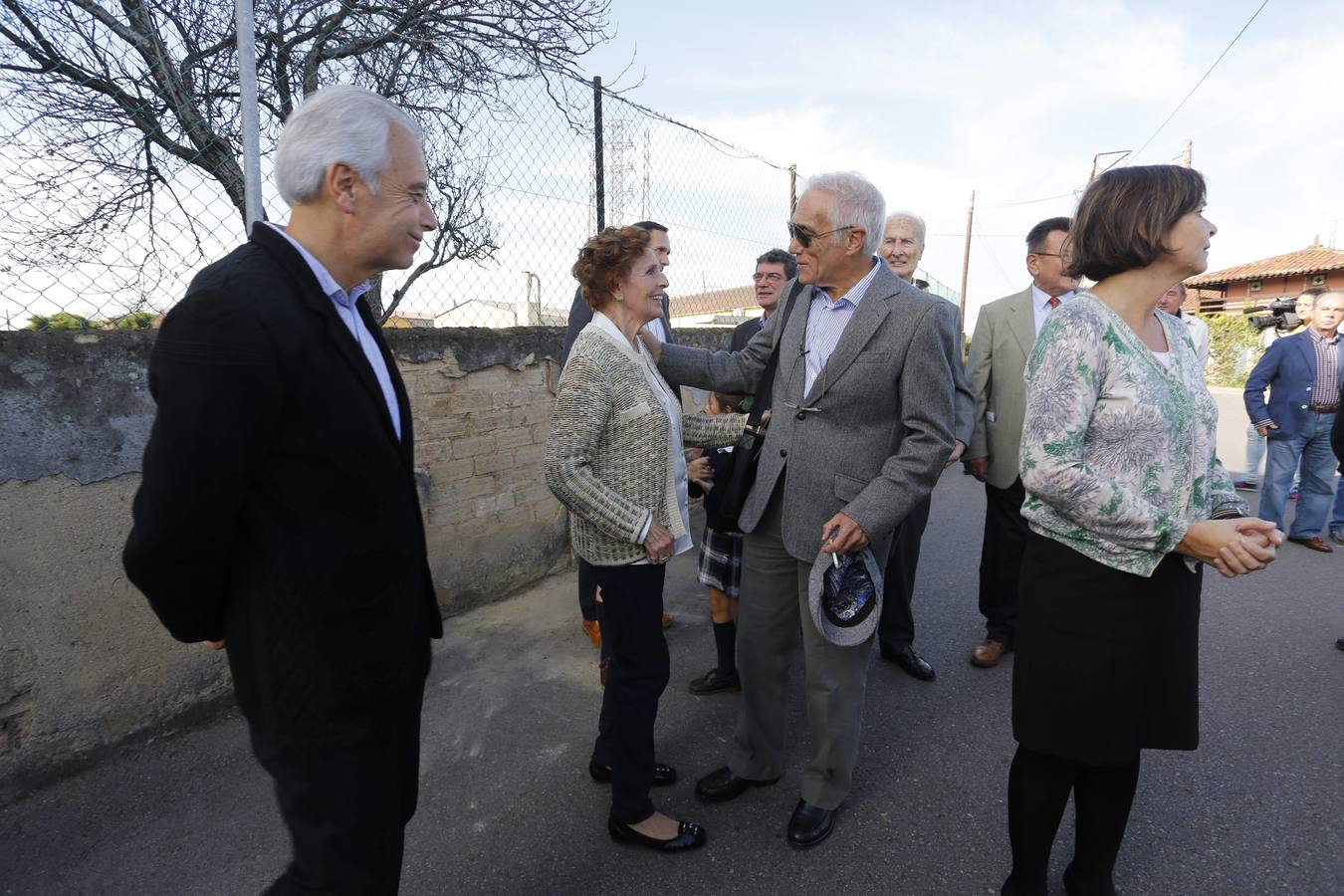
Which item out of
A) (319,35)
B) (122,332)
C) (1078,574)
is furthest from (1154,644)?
(319,35)

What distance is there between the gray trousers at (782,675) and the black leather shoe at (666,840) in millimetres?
303

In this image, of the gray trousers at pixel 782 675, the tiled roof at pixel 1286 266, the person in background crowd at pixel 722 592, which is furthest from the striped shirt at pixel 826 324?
the tiled roof at pixel 1286 266

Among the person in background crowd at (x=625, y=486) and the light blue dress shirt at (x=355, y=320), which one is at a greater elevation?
the light blue dress shirt at (x=355, y=320)

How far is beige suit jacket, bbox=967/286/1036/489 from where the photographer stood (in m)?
3.38

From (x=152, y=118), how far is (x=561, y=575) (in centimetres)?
299

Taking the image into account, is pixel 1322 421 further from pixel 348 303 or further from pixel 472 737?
pixel 348 303

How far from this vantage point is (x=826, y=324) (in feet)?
7.52

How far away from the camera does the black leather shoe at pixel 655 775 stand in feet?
8.36

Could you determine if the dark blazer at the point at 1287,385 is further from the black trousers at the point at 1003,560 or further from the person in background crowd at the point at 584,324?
the person in background crowd at the point at 584,324

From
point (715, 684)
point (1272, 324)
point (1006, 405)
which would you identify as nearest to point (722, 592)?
point (715, 684)

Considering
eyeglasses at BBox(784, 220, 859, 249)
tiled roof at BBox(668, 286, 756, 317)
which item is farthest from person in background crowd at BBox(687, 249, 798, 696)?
tiled roof at BBox(668, 286, 756, 317)

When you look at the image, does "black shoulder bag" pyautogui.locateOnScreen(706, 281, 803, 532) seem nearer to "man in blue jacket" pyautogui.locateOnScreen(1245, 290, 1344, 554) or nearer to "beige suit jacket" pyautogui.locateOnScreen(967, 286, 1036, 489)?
"beige suit jacket" pyautogui.locateOnScreen(967, 286, 1036, 489)

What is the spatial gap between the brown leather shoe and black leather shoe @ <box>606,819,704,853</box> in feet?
5.90

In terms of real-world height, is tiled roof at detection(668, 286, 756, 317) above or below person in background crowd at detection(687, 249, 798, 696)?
above
